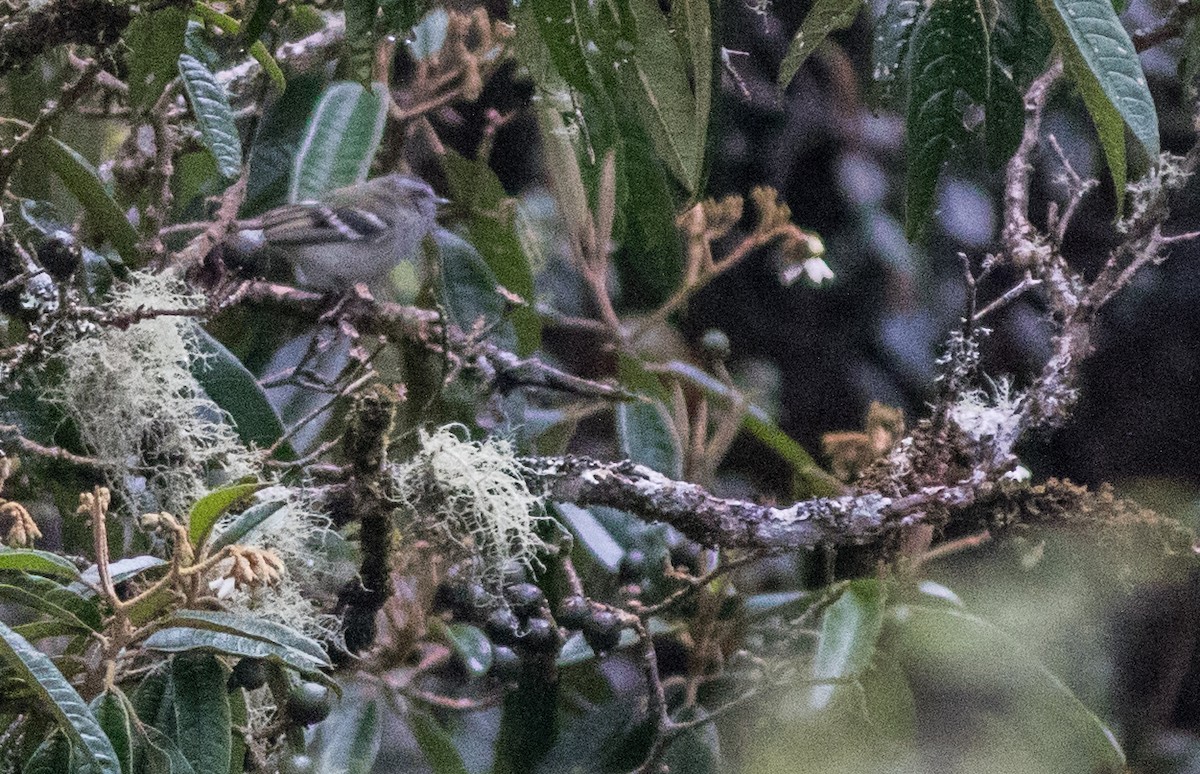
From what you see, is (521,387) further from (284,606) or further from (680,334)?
(680,334)

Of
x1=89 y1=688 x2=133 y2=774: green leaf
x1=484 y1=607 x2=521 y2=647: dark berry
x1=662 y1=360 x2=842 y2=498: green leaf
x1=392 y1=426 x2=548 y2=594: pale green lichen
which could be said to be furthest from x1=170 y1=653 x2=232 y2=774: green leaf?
x1=662 y1=360 x2=842 y2=498: green leaf

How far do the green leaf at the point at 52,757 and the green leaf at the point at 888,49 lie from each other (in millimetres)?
664

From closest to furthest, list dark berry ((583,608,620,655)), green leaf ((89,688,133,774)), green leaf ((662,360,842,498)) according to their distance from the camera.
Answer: green leaf ((89,688,133,774)) < dark berry ((583,608,620,655)) < green leaf ((662,360,842,498))

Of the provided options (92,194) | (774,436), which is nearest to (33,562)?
(92,194)

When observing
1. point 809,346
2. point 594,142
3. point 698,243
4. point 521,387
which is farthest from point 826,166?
point 594,142

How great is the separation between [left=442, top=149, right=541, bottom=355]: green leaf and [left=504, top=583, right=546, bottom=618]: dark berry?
0.34m

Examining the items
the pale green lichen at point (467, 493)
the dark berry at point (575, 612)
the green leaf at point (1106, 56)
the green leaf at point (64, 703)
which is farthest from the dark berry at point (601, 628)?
the green leaf at point (1106, 56)

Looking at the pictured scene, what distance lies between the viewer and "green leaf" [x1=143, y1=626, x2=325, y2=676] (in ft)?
2.14

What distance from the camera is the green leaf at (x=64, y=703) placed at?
1.96ft

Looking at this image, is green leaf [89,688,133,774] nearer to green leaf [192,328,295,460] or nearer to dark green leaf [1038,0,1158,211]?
green leaf [192,328,295,460]

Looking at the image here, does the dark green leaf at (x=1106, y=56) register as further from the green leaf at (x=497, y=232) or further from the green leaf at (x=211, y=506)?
the green leaf at (x=497, y=232)

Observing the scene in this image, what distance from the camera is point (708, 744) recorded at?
3.79ft

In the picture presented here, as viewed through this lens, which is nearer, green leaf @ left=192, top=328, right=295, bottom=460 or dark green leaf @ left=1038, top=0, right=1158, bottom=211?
dark green leaf @ left=1038, top=0, right=1158, bottom=211

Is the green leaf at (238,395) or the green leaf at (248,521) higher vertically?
the green leaf at (248,521)
